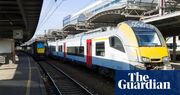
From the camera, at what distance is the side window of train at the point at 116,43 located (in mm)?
18786

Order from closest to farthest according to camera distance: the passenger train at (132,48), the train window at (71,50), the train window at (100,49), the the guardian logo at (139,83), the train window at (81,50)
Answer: the the guardian logo at (139,83) < the passenger train at (132,48) < the train window at (100,49) < the train window at (81,50) < the train window at (71,50)

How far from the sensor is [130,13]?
6109 cm

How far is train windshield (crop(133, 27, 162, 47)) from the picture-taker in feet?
60.2

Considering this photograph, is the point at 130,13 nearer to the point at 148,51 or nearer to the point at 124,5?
the point at 124,5

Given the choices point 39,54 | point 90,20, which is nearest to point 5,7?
point 39,54

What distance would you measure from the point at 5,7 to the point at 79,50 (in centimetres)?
844

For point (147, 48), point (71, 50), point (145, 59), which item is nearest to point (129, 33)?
point (147, 48)

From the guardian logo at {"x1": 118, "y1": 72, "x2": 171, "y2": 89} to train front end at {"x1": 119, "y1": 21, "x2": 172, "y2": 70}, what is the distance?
9.13 m

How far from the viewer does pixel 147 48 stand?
1797cm

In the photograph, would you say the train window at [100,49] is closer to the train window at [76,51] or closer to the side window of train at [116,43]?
the side window of train at [116,43]

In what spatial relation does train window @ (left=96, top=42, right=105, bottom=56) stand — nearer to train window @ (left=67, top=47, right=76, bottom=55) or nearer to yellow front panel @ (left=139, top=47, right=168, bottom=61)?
yellow front panel @ (left=139, top=47, right=168, bottom=61)

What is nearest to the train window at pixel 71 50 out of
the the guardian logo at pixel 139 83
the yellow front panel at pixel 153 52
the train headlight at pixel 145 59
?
the yellow front panel at pixel 153 52

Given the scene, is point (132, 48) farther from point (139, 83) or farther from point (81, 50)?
point (81, 50)

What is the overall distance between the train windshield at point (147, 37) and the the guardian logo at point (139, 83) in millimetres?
9905
